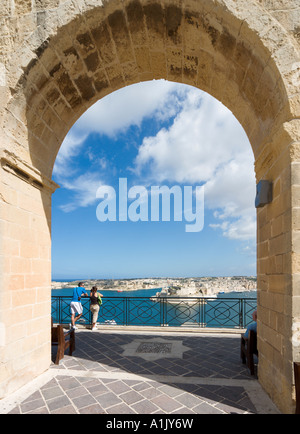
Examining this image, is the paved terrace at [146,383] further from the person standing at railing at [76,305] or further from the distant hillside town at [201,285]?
the distant hillside town at [201,285]

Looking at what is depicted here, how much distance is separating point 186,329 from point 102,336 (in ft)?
7.62

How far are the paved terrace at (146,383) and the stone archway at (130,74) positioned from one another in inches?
13.3

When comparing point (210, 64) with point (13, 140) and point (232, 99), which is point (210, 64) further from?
point (13, 140)

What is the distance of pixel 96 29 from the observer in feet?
12.8

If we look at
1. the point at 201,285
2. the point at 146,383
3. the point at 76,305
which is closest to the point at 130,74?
the point at 146,383

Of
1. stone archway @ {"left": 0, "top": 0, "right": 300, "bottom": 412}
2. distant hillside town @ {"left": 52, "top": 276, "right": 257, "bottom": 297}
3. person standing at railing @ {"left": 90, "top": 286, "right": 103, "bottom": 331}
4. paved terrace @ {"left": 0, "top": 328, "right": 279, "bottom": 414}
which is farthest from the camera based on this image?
distant hillside town @ {"left": 52, "top": 276, "right": 257, "bottom": 297}

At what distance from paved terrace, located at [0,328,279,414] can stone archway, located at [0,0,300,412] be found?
34 centimetres

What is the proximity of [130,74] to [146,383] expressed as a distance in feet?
17.3

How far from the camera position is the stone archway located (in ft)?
10.4

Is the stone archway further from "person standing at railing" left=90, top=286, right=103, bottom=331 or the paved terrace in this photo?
"person standing at railing" left=90, top=286, right=103, bottom=331

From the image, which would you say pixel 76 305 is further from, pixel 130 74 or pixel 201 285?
pixel 201 285

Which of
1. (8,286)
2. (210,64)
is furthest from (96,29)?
(8,286)

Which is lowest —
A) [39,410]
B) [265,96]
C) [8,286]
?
[39,410]

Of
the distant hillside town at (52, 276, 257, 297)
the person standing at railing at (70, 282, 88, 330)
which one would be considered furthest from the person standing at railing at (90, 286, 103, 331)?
the distant hillside town at (52, 276, 257, 297)
